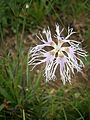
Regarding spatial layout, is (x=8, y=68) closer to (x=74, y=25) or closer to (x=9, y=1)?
(x=9, y=1)

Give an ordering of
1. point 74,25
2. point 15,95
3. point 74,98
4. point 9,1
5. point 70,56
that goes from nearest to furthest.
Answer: point 70,56 < point 15,95 < point 74,98 < point 9,1 < point 74,25

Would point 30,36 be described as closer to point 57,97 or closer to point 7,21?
point 7,21

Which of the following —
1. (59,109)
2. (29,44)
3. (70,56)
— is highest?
(29,44)

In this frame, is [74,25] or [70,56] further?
[74,25]

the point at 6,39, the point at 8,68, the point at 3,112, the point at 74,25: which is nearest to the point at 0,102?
the point at 3,112

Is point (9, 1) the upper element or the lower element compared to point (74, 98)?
upper

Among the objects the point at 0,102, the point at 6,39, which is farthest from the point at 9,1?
the point at 0,102

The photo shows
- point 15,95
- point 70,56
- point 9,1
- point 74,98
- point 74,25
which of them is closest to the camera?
point 70,56
